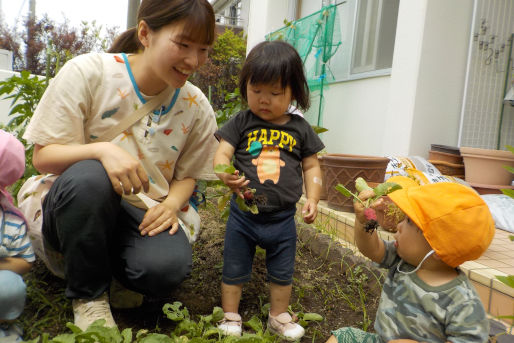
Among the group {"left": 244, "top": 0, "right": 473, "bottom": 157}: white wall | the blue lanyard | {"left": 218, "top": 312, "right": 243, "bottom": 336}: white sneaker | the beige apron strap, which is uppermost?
{"left": 244, "top": 0, "right": 473, "bottom": 157}: white wall

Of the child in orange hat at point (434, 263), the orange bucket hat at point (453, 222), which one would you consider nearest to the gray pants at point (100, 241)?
the child in orange hat at point (434, 263)

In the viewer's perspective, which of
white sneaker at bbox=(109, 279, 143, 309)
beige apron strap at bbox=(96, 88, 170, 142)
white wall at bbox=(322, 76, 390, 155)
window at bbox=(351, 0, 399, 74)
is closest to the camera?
beige apron strap at bbox=(96, 88, 170, 142)

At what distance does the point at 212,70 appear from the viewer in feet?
21.6

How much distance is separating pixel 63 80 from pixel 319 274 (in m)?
1.48

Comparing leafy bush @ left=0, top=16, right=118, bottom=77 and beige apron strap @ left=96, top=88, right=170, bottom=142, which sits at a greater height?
leafy bush @ left=0, top=16, right=118, bottom=77

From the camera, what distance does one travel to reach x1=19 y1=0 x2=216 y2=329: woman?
1344 mm

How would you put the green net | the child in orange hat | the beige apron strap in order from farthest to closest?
1. the green net
2. the beige apron strap
3. the child in orange hat

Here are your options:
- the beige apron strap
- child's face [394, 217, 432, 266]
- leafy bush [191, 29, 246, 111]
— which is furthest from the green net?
child's face [394, 217, 432, 266]

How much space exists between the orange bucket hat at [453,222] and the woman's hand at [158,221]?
2.80 feet

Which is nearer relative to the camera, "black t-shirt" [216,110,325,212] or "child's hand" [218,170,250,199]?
"child's hand" [218,170,250,199]

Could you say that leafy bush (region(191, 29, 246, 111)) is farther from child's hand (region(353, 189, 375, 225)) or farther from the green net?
child's hand (region(353, 189, 375, 225))

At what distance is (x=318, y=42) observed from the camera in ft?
14.0

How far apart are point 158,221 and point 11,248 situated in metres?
0.47

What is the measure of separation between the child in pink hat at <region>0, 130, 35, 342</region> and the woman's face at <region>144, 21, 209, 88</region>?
0.54 m
